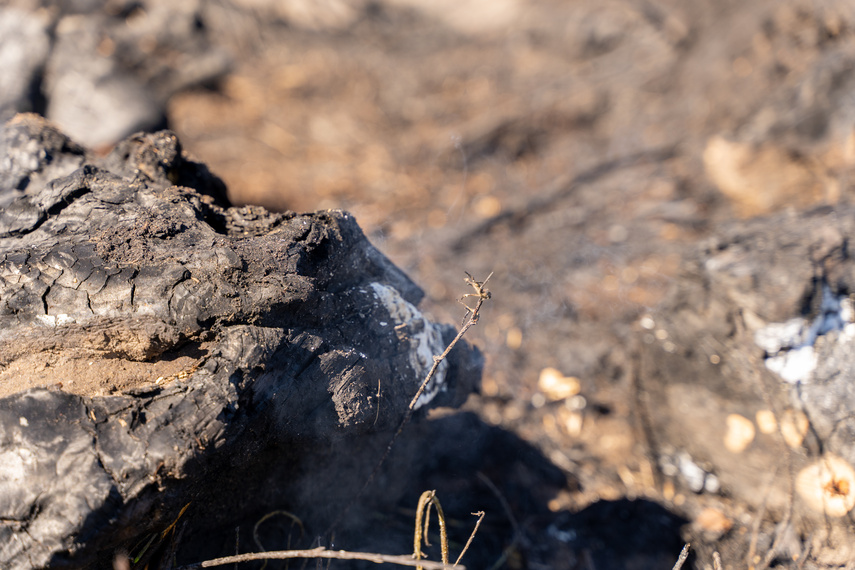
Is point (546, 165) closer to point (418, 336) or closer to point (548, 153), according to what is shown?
point (548, 153)

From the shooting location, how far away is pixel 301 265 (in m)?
1.35

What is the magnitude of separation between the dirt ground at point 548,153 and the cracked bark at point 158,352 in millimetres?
1187

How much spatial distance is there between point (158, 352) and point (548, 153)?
11.9 ft

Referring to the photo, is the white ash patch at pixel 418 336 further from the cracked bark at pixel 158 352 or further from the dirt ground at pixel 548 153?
the dirt ground at pixel 548 153

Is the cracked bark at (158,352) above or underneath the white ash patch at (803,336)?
underneath

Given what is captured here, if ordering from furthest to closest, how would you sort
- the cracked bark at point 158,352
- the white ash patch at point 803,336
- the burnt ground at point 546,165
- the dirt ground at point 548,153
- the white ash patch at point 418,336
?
the dirt ground at point 548,153, the burnt ground at point 546,165, the white ash patch at point 803,336, the white ash patch at point 418,336, the cracked bark at point 158,352

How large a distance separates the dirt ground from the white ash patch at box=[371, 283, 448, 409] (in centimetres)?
81

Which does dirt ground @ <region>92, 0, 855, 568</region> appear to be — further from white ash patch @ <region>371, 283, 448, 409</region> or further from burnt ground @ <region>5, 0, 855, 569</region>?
white ash patch @ <region>371, 283, 448, 409</region>

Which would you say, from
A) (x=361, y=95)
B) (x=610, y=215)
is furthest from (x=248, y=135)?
(x=610, y=215)

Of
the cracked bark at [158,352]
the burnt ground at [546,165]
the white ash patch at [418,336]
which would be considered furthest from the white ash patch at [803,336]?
the cracked bark at [158,352]

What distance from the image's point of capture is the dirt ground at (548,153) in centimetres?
250

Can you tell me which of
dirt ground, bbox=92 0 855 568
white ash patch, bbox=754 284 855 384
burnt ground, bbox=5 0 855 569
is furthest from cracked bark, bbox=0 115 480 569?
white ash patch, bbox=754 284 855 384

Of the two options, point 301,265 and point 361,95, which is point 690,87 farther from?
point 301,265

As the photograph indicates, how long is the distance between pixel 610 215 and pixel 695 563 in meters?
2.38
